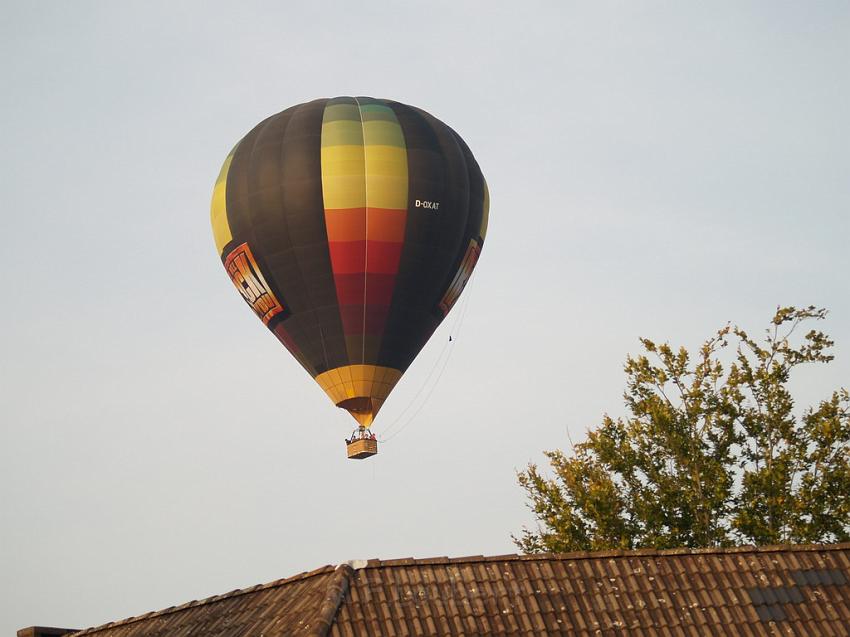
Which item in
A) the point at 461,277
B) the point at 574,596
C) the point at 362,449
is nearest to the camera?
the point at 574,596

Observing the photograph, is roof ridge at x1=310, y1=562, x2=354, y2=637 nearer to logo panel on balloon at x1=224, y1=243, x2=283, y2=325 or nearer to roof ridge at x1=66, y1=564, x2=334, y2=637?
roof ridge at x1=66, y1=564, x2=334, y2=637

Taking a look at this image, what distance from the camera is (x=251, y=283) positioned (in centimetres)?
4262

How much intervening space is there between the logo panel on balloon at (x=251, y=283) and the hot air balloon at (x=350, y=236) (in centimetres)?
5

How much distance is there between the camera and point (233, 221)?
42.7 m

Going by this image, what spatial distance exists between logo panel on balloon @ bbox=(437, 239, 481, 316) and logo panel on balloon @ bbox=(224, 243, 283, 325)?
565 centimetres

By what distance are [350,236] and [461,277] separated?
15.7 ft

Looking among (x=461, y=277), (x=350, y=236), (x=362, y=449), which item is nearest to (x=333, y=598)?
(x=350, y=236)

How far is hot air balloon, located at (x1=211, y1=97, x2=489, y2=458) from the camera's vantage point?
1618 inches

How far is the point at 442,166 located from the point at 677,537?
14384 mm

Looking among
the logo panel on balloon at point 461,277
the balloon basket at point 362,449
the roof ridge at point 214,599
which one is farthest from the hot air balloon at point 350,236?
the roof ridge at point 214,599

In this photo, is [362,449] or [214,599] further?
[362,449]

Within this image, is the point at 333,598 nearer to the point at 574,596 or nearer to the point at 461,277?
the point at 574,596

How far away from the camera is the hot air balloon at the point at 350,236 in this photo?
4109cm

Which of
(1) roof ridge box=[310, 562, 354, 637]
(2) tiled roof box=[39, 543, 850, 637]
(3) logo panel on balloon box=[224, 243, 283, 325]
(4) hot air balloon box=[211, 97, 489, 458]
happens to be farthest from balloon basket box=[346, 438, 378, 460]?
(1) roof ridge box=[310, 562, 354, 637]
